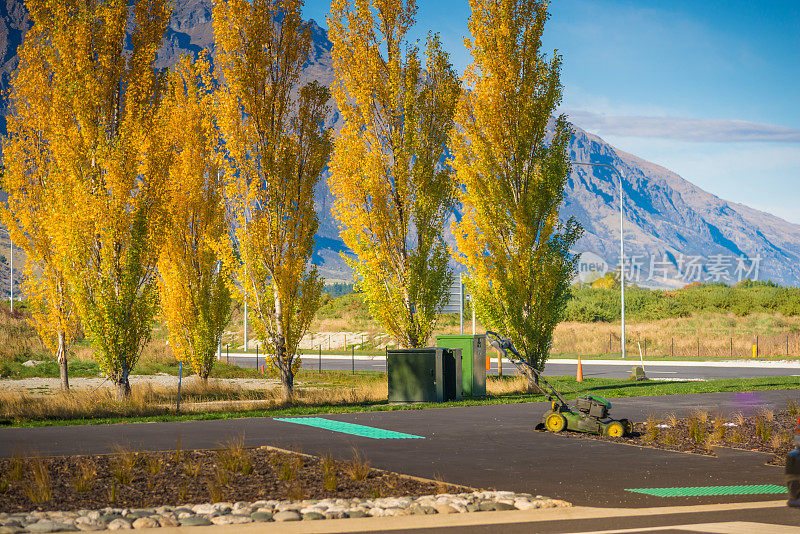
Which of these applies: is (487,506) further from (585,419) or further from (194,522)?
(585,419)

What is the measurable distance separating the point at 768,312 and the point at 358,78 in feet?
212

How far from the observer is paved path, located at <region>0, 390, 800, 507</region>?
460 inches

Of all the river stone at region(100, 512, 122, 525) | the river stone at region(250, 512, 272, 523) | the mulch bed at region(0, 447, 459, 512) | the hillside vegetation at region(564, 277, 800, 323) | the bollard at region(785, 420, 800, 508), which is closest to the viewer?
the bollard at region(785, 420, 800, 508)

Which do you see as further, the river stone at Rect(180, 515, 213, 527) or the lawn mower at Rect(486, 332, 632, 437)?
the lawn mower at Rect(486, 332, 632, 437)

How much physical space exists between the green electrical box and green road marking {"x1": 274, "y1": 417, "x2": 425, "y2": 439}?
273 inches

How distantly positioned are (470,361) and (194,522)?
17994mm

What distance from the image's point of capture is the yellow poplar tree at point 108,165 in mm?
22984

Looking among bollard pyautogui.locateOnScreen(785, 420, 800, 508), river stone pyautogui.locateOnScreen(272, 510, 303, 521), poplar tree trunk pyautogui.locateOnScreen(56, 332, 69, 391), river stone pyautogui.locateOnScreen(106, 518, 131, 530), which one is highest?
poplar tree trunk pyautogui.locateOnScreen(56, 332, 69, 391)

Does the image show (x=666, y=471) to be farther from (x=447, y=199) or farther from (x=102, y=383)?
(x=102, y=383)

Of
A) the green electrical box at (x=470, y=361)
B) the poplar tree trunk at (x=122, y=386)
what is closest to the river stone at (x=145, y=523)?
the poplar tree trunk at (x=122, y=386)

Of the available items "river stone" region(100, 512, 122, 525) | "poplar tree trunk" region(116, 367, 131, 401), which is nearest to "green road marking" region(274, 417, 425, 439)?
"poplar tree trunk" region(116, 367, 131, 401)

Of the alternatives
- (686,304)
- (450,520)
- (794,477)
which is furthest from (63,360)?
(686,304)

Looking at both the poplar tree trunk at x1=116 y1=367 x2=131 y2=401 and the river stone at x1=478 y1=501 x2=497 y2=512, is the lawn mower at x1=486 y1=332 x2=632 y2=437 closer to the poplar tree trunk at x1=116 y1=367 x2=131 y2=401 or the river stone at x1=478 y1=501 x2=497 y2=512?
the river stone at x1=478 y1=501 x2=497 y2=512

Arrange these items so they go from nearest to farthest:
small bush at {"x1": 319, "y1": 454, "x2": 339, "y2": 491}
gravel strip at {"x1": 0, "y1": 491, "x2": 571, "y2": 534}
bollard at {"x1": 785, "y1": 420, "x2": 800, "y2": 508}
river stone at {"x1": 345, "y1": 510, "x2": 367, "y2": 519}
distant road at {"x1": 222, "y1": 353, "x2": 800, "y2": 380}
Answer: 1. bollard at {"x1": 785, "y1": 420, "x2": 800, "y2": 508}
2. gravel strip at {"x1": 0, "y1": 491, "x2": 571, "y2": 534}
3. river stone at {"x1": 345, "y1": 510, "x2": 367, "y2": 519}
4. small bush at {"x1": 319, "y1": 454, "x2": 339, "y2": 491}
5. distant road at {"x1": 222, "y1": 353, "x2": 800, "y2": 380}
